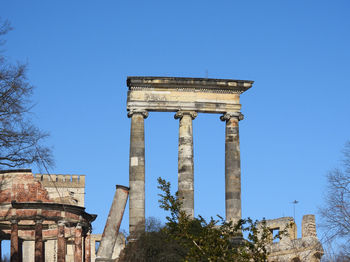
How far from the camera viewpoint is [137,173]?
35.0m

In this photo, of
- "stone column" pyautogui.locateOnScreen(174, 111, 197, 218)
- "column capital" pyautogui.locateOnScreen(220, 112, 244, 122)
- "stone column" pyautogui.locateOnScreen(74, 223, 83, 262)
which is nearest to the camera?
"stone column" pyautogui.locateOnScreen(174, 111, 197, 218)

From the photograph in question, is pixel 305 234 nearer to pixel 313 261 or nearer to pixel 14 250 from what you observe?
pixel 313 261

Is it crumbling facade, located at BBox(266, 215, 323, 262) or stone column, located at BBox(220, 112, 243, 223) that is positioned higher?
stone column, located at BBox(220, 112, 243, 223)

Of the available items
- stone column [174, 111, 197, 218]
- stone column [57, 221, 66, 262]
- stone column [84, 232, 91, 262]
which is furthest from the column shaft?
stone column [84, 232, 91, 262]

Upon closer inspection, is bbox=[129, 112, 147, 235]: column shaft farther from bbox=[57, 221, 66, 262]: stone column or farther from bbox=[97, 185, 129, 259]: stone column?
bbox=[97, 185, 129, 259]: stone column

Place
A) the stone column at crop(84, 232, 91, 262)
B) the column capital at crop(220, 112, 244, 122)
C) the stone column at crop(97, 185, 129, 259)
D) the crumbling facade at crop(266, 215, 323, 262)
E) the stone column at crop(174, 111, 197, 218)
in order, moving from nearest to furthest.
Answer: the stone column at crop(97, 185, 129, 259)
the stone column at crop(174, 111, 197, 218)
the column capital at crop(220, 112, 244, 122)
the stone column at crop(84, 232, 91, 262)
the crumbling facade at crop(266, 215, 323, 262)

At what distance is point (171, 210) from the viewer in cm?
1822

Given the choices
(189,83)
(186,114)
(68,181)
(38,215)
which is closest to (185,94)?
(189,83)

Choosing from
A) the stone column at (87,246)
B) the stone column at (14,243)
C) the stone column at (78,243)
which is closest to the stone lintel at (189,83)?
the stone column at (78,243)

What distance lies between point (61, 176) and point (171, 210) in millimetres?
53448

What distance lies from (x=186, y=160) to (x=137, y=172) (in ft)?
9.11

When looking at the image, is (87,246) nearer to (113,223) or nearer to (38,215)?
(38,215)

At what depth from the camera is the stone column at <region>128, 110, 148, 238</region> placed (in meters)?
34.1

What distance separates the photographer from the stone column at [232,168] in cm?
3575
